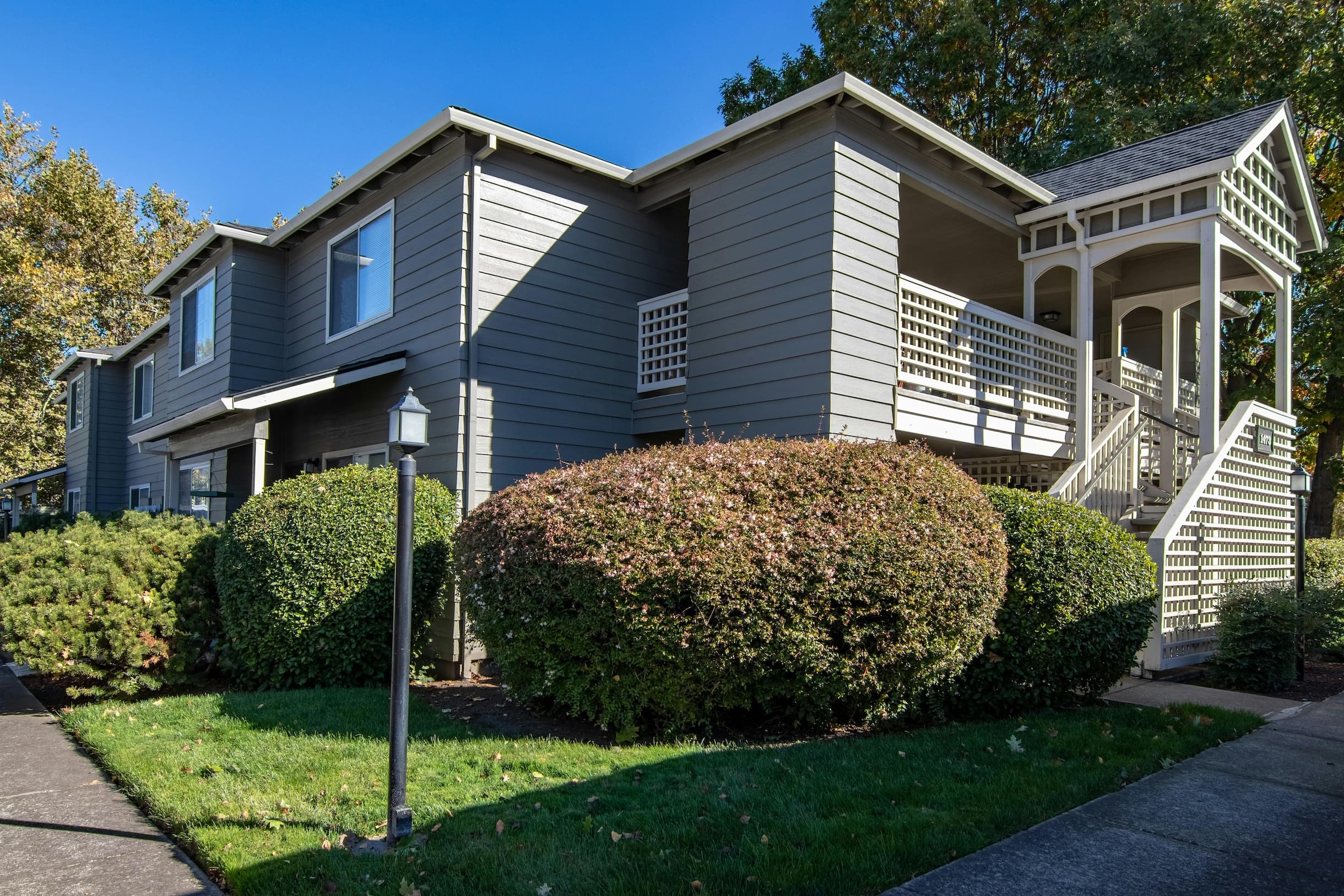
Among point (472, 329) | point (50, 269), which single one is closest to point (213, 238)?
point (472, 329)

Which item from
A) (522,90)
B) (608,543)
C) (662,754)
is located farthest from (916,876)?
(522,90)

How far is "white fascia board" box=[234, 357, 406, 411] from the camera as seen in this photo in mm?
8961

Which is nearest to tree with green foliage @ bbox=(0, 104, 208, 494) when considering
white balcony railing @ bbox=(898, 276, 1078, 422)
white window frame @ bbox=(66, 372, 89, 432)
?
white window frame @ bbox=(66, 372, 89, 432)

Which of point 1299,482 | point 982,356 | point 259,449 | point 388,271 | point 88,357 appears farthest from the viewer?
point 88,357

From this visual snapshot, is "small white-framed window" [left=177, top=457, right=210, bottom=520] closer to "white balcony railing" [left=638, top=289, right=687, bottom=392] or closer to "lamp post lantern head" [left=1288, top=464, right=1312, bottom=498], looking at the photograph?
"white balcony railing" [left=638, top=289, right=687, bottom=392]

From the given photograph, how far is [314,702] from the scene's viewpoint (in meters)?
6.63

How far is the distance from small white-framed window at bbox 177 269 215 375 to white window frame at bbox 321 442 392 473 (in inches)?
122

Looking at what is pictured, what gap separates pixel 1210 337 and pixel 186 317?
47.8ft

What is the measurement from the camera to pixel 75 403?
72.3 feet

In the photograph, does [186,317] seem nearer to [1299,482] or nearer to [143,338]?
[143,338]

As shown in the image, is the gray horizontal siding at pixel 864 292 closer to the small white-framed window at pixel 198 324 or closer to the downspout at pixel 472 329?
the downspout at pixel 472 329

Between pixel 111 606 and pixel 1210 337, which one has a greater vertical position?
pixel 1210 337

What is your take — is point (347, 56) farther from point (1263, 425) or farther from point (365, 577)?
point (1263, 425)

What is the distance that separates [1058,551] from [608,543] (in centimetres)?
342
